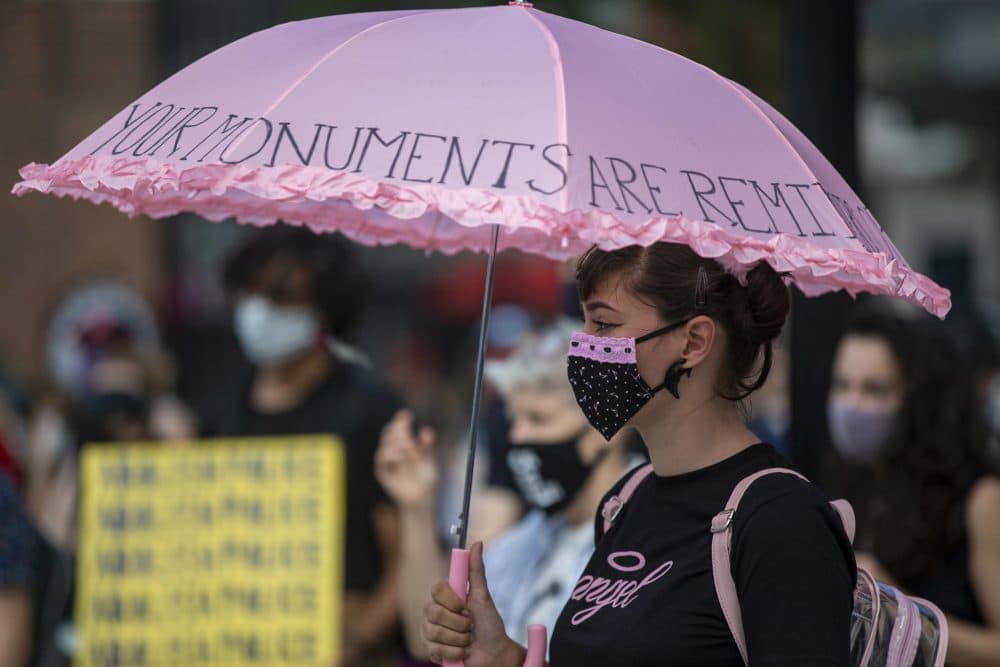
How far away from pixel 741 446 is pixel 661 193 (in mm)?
522

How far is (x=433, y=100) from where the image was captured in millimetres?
2541

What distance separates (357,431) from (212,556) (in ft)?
3.19

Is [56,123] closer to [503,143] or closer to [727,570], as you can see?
[503,143]

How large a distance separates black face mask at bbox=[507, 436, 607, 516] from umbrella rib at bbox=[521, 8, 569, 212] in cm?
207

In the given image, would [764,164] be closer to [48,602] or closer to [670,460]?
[670,460]

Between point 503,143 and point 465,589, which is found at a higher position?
point 503,143

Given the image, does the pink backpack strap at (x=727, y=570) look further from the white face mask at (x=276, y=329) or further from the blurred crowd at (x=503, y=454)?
the white face mask at (x=276, y=329)

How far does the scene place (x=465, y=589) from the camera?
115 inches

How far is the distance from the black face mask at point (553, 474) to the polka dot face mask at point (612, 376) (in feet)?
5.98

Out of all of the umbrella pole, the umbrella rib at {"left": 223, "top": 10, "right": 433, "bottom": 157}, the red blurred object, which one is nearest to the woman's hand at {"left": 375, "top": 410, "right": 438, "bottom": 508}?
the umbrella pole

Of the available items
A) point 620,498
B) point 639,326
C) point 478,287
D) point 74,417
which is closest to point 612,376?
point 639,326

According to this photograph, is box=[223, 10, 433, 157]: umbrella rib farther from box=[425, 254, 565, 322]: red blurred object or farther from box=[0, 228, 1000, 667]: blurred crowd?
box=[425, 254, 565, 322]: red blurred object

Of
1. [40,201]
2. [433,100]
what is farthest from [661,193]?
[40,201]

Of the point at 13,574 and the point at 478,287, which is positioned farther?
the point at 478,287
